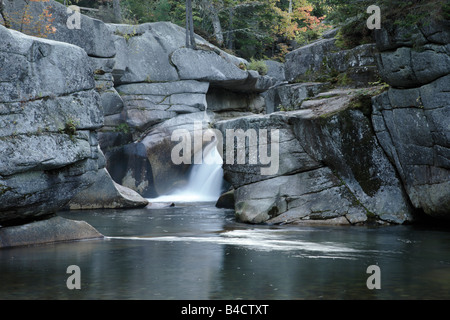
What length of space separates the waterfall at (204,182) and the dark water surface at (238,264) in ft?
31.0

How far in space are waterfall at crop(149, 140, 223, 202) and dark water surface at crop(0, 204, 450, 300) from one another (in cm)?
944

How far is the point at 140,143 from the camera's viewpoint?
2541 centimetres

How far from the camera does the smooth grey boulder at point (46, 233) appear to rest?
11594 millimetres

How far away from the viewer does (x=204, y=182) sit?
82.6 ft

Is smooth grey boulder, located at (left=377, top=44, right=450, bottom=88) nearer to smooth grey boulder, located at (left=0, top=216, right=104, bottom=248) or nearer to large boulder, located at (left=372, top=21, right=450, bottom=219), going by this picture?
large boulder, located at (left=372, top=21, right=450, bottom=219)

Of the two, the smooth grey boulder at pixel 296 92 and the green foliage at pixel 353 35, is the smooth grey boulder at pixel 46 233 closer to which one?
the smooth grey boulder at pixel 296 92

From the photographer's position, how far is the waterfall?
80.6 feet

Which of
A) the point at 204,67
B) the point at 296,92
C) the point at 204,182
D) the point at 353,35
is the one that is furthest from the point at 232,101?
the point at 353,35

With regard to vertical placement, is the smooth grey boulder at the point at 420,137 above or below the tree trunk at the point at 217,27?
below

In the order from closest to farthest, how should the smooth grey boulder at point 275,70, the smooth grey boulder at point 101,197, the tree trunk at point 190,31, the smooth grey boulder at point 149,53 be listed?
1. the smooth grey boulder at point 101,197
2. the smooth grey boulder at point 149,53
3. the tree trunk at point 190,31
4. the smooth grey boulder at point 275,70

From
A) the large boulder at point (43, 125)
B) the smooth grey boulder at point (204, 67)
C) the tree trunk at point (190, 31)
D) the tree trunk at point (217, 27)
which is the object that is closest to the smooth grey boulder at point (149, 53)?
the smooth grey boulder at point (204, 67)

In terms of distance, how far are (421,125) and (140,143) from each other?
591 inches

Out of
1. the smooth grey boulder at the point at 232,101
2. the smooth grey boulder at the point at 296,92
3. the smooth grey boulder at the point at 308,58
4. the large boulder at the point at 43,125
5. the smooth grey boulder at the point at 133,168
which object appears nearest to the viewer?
the large boulder at the point at 43,125

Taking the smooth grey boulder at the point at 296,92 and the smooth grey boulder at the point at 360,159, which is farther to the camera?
the smooth grey boulder at the point at 296,92
